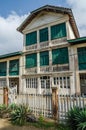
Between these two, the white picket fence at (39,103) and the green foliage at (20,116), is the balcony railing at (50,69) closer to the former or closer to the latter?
the white picket fence at (39,103)

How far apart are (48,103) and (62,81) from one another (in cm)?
935

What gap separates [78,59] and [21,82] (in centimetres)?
1024

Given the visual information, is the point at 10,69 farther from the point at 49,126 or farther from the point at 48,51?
the point at 49,126

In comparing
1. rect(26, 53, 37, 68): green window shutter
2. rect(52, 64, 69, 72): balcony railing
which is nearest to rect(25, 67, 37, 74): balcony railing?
rect(26, 53, 37, 68): green window shutter

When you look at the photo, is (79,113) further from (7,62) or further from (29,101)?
(7,62)

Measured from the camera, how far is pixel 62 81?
18.9 metres

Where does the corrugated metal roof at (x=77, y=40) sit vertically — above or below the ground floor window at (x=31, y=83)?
above

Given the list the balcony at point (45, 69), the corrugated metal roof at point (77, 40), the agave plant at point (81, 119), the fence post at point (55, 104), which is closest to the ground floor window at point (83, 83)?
the corrugated metal roof at point (77, 40)

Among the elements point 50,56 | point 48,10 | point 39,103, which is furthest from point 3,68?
point 39,103

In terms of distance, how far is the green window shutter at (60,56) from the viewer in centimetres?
1883

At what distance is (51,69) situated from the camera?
65.3 feet

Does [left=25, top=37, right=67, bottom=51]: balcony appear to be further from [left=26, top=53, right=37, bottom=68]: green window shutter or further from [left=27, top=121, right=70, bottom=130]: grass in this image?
[left=27, top=121, right=70, bottom=130]: grass

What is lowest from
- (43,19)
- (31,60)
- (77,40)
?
(31,60)

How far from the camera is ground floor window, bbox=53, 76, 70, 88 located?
724 inches
